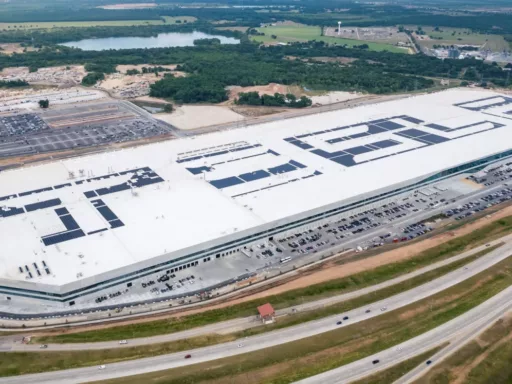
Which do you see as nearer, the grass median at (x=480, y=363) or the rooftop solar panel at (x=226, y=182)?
the grass median at (x=480, y=363)

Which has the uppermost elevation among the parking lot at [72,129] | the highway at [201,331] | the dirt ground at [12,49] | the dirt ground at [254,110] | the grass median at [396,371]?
the dirt ground at [12,49]

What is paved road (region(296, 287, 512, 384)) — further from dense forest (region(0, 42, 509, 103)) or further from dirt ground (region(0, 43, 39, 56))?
dirt ground (region(0, 43, 39, 56))

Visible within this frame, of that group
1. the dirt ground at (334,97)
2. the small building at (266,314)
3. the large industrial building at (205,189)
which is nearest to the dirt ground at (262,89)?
the dirt ground at (334,97)

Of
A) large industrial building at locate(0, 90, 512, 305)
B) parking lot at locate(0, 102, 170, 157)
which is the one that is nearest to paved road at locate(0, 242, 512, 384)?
large industrial building at locate(0, 90, 512, 305)

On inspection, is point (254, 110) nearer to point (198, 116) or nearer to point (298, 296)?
point (198, 116)

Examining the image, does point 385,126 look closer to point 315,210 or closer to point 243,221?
point 315,210

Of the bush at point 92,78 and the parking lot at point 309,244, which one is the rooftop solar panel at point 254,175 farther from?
the bush at point 92,78

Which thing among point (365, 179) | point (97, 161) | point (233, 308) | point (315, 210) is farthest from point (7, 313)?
point (365, 179)
